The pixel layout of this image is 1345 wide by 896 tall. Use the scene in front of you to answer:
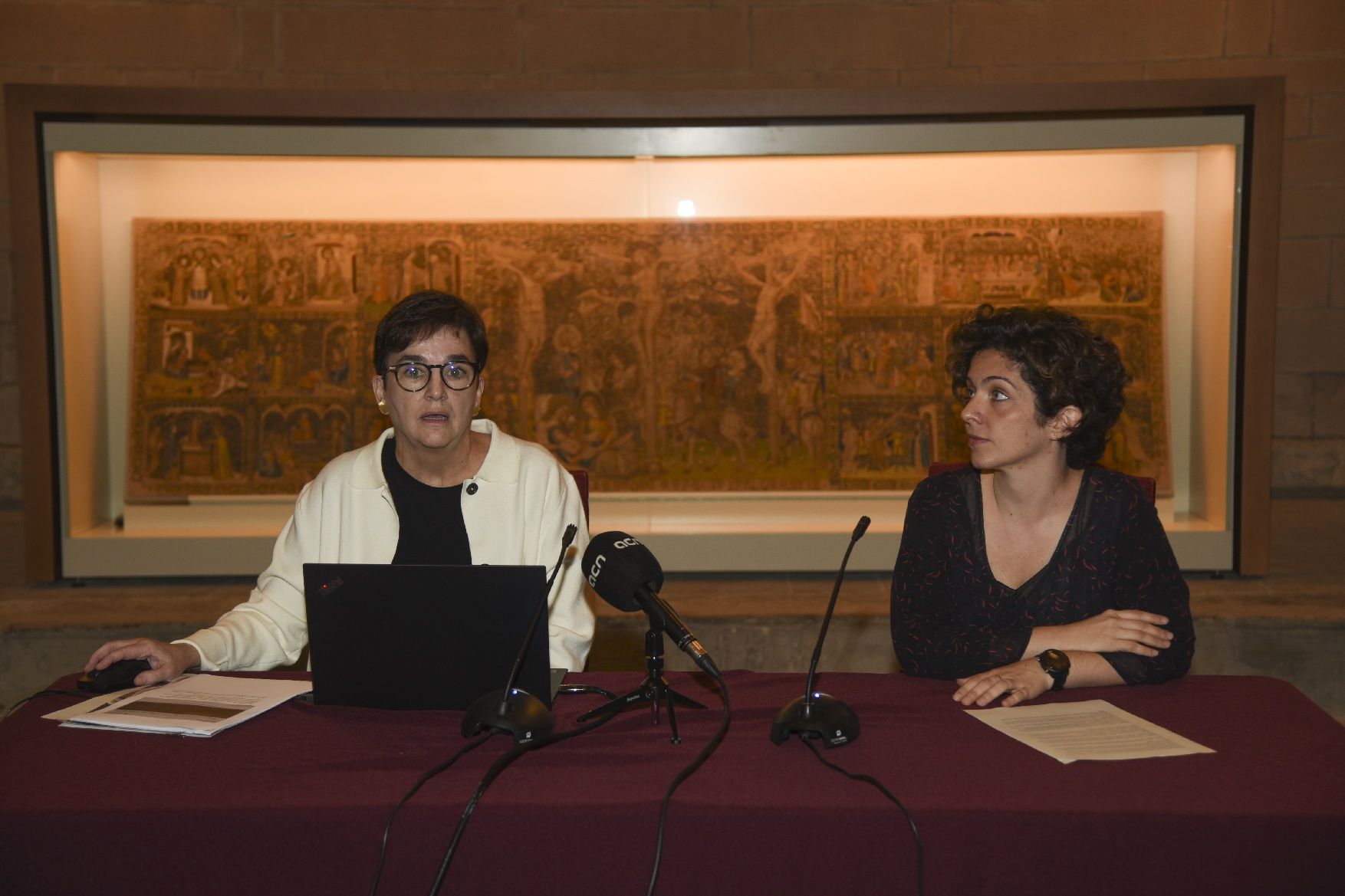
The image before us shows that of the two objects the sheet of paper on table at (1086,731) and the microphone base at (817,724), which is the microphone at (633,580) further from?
the sheet of paper on table at (1086,731)

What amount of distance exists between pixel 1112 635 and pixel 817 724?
30.2 inches

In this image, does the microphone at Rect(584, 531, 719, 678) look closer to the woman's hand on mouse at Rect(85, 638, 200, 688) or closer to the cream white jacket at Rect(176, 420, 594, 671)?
the cream white jacket at Rect(176, 420, 594, 671)

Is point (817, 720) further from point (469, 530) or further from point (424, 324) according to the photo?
point (424, 324)

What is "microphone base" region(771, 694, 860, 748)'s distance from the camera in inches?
72.4

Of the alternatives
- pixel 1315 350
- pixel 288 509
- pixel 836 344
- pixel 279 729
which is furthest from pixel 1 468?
pixel 1315 350

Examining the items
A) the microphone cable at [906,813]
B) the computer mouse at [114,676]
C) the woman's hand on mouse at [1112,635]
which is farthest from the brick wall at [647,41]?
the microphone cable at [906,813]

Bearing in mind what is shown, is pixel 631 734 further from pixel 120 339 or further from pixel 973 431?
pixel 120 339

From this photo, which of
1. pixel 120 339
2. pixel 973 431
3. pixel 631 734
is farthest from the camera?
pixel 120 339

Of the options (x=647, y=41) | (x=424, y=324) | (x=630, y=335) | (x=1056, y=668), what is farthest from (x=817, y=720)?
(x=647, y=41)

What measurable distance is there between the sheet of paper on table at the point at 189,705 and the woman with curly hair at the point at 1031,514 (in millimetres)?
1297

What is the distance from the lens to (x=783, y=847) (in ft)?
5.22

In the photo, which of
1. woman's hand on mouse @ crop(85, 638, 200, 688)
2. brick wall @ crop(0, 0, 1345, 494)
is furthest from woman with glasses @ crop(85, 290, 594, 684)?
brick wall @ crop(0, 0, 1345, 494)

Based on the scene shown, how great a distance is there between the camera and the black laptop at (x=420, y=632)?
6.03 ft

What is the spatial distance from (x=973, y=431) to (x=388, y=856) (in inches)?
63.4
